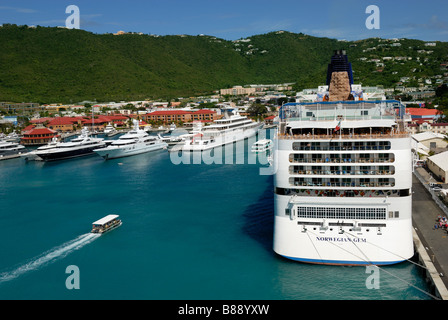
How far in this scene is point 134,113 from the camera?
111000 mm

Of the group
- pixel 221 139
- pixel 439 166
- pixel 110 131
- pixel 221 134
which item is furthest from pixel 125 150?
pixel 439 166

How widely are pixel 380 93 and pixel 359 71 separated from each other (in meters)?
96.7

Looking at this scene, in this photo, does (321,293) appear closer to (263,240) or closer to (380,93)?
(263,240)

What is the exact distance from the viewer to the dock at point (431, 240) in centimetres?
1503

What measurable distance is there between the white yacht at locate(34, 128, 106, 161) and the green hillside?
226 ft

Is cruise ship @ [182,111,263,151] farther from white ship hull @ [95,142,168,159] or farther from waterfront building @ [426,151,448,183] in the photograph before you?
waterfront building @ [426,151,448,183]

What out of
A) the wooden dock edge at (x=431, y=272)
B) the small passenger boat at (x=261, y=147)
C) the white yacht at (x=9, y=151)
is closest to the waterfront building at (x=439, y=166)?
the wooden dock edge at (x=431, y=272)

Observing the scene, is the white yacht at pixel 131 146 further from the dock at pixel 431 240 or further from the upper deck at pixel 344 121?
the dock at pixel 431 240

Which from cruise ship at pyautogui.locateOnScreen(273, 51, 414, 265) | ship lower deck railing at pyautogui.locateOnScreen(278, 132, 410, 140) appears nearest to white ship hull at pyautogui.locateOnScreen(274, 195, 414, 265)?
cruise ship at pyautogui.locateOnScreen(273, 51, 414, 265)

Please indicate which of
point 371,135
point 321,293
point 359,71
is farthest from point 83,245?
point 359,71

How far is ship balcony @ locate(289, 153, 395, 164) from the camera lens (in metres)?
16.6

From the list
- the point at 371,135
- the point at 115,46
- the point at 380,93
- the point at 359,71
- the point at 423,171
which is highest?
the point at 115,46

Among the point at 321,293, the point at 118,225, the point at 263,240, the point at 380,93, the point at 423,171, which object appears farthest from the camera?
the point at 423,171

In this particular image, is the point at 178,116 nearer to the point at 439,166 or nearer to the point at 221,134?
the point at 221,134
